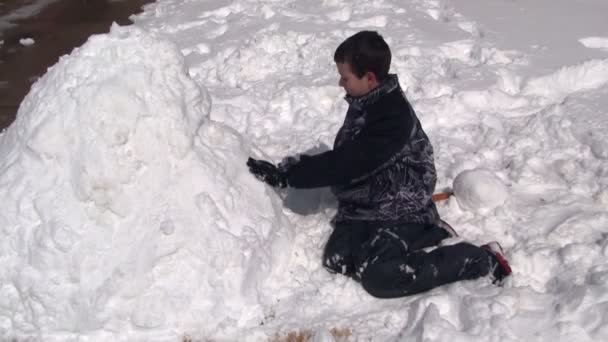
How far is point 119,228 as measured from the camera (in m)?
2.60

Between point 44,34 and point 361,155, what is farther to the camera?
point 44,34

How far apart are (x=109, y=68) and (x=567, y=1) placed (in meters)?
4.81

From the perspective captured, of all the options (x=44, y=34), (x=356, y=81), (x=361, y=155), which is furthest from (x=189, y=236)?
(x=44, y=34)

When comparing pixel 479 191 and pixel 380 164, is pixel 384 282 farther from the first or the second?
pixel 479 191

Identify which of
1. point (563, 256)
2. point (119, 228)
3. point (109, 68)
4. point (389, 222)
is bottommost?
point (563, 256)

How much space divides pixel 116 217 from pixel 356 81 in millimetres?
1187

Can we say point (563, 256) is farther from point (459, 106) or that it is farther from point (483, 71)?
point (483, 71)

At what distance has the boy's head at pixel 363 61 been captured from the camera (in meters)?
2.61

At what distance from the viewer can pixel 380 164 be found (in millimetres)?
2725

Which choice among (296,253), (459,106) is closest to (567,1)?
(459,106)

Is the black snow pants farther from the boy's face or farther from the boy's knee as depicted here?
the boy's face

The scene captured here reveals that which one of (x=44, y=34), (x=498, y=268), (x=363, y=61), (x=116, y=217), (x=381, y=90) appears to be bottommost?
(x=498, y=268)

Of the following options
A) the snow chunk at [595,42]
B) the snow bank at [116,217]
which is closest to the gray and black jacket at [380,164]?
the snow bank at [116,217]

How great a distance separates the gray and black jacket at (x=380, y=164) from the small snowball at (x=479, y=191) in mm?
302
